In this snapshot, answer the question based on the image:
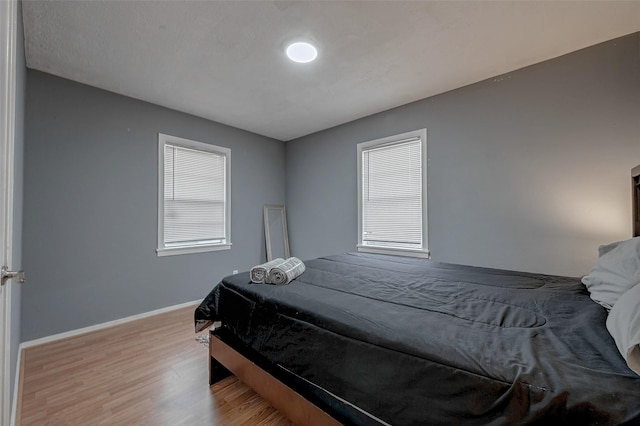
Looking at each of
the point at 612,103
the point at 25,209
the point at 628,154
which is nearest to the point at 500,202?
the point at 628,154

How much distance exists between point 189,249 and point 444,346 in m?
3.35

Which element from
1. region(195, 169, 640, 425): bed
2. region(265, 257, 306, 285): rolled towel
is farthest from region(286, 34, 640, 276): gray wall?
region(265, 257, 306, 285): rolled towel

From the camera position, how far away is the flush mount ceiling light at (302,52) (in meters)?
2.11

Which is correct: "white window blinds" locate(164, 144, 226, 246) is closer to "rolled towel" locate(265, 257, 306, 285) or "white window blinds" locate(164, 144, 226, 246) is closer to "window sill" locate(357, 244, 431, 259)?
"window sill" locate(357, 244, 431, 259)

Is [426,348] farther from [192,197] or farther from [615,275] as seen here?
[192,197]

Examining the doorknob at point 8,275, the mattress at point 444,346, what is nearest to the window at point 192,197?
the mattress at point 444,346

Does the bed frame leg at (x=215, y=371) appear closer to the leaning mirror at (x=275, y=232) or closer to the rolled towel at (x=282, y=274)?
the rolled towel at (x=282, y=274)

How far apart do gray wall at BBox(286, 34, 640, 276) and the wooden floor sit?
2484mm

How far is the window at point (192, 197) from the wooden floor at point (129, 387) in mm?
1194

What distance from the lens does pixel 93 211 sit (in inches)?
108

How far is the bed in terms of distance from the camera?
0.71m

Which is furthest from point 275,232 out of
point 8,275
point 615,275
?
point 615,275

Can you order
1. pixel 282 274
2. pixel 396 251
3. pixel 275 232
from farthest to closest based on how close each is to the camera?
1. pixel 275 232
2. pixel 396 251
3. pixel 282 274

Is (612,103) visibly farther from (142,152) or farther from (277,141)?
(142,152)
